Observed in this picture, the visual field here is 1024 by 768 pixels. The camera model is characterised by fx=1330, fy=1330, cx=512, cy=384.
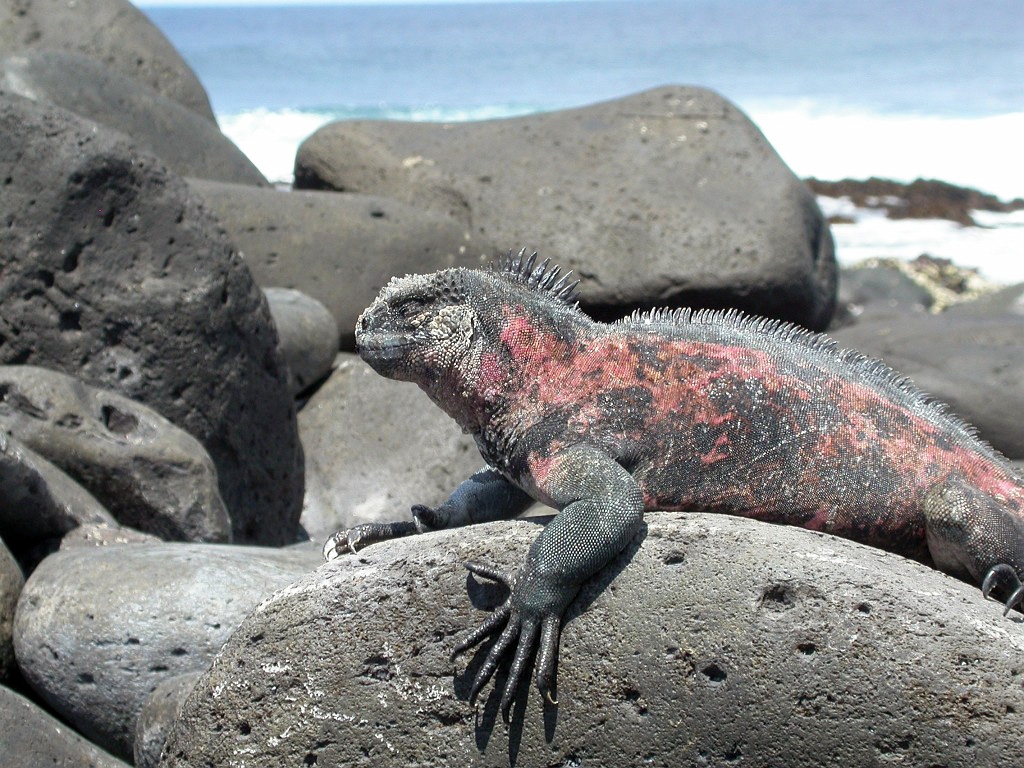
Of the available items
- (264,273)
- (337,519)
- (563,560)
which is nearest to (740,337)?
(563,560)

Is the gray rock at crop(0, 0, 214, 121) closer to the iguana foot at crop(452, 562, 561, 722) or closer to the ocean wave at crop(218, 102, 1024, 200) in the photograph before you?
the iguana foot at crop(452, 562, 561, 722)

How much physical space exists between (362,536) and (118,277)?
10.9 ft

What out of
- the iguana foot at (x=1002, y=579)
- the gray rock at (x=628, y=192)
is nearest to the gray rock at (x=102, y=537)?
the iguana foot at (x=1002, y=579)

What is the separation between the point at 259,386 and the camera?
278 inches

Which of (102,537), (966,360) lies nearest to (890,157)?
(966,360)

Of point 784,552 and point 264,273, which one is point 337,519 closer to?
point 264,273

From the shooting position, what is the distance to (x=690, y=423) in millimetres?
3652

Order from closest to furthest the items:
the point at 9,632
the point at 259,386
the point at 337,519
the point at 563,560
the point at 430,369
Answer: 1. the point at 563,560
2. the point at 430,369
3. the point at 9,632
4. the point at 259,386
5. the point at 337,519

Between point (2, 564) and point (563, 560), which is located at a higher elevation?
point (563, 560)

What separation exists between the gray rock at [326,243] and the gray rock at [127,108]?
79 centimetres

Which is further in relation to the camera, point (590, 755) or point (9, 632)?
point (9, 632)

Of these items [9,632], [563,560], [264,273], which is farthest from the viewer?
[264,273]

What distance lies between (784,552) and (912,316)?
31.3 feet

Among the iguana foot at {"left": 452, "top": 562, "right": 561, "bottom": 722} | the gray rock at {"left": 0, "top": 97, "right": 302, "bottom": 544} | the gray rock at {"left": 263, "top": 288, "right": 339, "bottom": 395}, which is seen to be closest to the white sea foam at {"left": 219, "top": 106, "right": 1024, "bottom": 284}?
the gray rock at {"left": 263, "top": 288, "right": 339, "bottom": 395}
